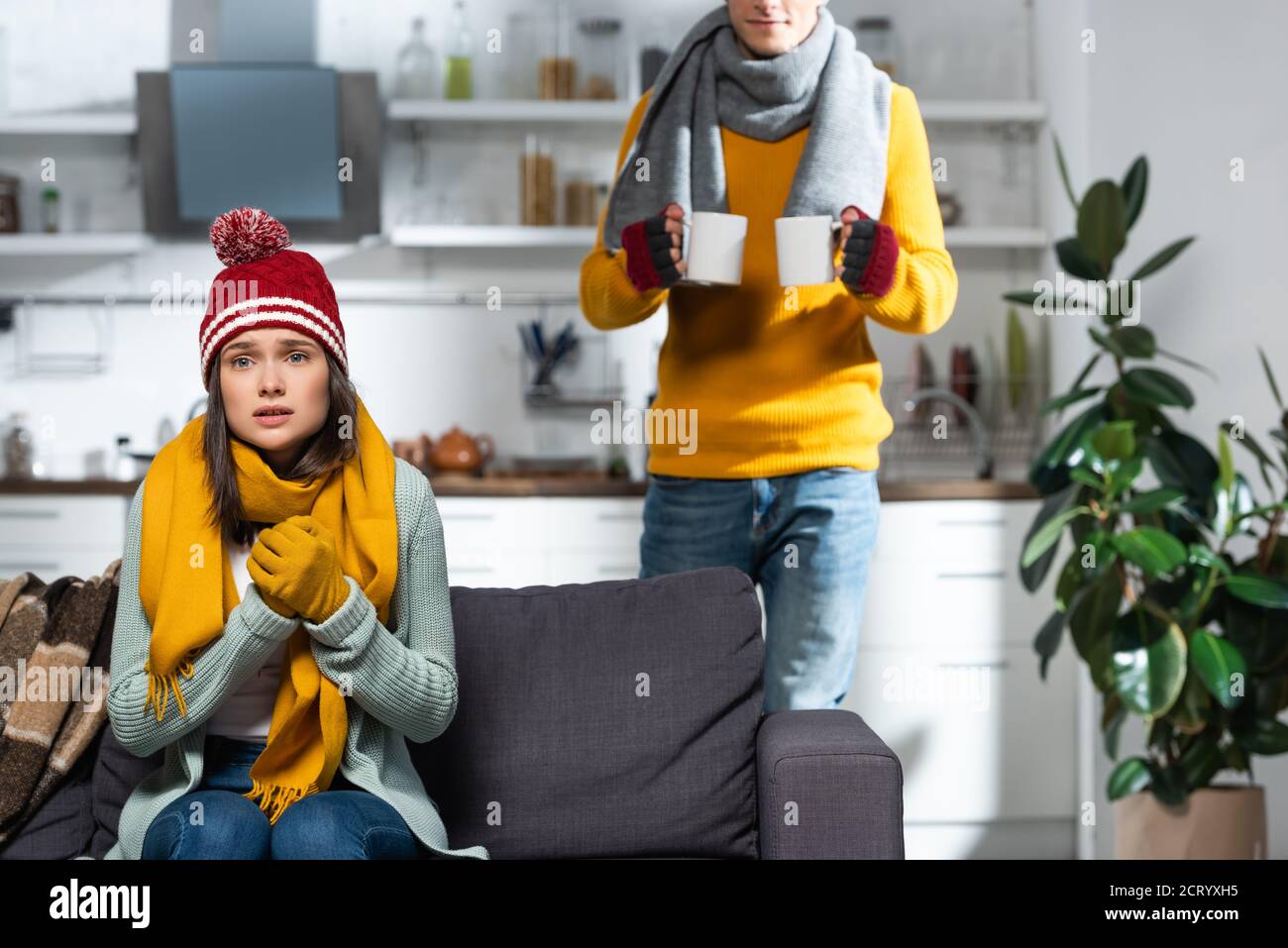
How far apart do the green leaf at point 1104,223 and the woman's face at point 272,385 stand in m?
1.90

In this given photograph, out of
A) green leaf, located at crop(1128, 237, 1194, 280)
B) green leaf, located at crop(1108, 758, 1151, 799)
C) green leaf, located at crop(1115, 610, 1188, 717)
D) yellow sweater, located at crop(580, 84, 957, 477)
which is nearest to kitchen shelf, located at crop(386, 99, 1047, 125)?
green leaf, located at crop(1128, 237, 1194, 280)

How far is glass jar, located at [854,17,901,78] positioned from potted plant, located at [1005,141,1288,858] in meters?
1.16

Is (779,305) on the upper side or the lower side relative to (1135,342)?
upper

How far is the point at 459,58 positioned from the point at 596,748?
2.61 meters

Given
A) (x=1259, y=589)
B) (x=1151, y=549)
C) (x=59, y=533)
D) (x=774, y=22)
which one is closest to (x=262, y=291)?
(x=774, y=22)

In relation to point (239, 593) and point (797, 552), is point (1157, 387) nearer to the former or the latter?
point (797, 552)

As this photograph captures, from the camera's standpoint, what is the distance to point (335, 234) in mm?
3803

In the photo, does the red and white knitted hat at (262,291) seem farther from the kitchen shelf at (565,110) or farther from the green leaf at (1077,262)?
the kitchen shelf at (565,110)

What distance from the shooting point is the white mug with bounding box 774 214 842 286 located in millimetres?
1638

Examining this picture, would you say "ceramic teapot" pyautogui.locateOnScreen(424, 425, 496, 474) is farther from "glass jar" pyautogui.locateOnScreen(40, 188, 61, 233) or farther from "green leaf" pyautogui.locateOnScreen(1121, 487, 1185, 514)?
"green leaf" pyautogui.locateOnScreen(1121, 487, 1185, 514)

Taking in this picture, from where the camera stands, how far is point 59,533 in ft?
10.9
